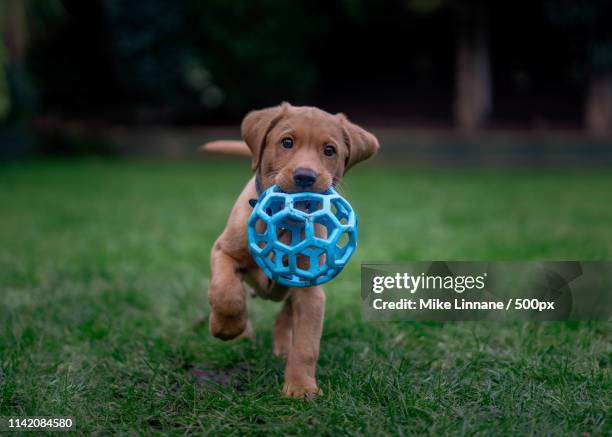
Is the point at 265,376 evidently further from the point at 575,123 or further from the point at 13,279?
the point at 575,123

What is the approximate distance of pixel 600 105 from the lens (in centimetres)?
1509

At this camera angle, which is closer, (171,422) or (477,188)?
(171,422)

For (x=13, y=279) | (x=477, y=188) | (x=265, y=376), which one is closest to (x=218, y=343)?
(x=265, y=376)

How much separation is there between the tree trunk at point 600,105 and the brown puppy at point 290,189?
13.2 meters

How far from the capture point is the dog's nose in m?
2.93

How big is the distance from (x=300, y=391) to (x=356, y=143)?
1.15 m

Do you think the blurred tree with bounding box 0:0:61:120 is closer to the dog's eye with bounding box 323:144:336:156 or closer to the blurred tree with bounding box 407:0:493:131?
the blurred tree with bounding box 407:0:493:131

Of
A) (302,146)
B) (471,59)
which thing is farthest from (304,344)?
(471,59)

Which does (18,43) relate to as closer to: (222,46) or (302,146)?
(222,46)

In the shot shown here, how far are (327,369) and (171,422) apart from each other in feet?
2.90

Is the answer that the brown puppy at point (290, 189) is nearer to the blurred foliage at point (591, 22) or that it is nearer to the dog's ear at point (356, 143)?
the dog's ear at point (356, 143)

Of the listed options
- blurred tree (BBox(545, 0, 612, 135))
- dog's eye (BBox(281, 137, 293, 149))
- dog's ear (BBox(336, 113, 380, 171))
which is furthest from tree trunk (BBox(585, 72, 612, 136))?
dog's eye (BBox(281, 137, 293, 149))

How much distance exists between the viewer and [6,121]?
1487 cm

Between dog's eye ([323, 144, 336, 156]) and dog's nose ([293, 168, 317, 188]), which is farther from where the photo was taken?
dog's eye ([323, 144, 336, 156])
